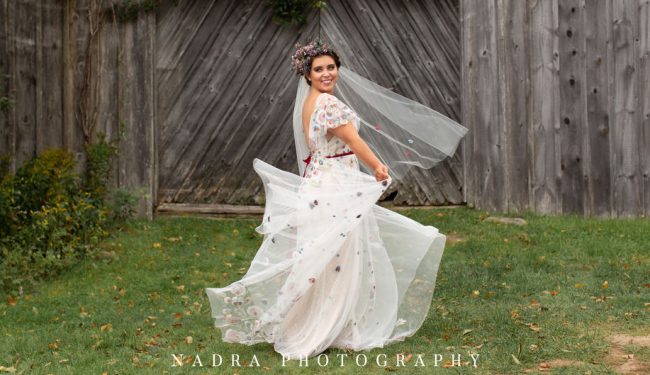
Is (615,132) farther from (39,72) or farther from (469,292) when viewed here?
(39,72)

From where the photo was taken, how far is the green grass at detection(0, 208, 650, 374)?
5258 mm

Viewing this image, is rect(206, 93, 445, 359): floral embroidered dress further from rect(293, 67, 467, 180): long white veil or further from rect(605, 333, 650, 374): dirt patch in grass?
rect(605, 333, 650, 374): dirt patch in grass

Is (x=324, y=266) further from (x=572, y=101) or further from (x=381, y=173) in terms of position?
(x=572, y=101)

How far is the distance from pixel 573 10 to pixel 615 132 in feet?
4.28

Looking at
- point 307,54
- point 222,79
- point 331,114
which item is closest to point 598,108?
point 222,79

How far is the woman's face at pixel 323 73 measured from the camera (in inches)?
217

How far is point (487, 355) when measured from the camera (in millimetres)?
5160

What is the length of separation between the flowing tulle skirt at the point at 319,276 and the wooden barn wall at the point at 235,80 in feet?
14.9

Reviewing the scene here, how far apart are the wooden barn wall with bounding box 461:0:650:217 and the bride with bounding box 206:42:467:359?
166 inches

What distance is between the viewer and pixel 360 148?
531cm

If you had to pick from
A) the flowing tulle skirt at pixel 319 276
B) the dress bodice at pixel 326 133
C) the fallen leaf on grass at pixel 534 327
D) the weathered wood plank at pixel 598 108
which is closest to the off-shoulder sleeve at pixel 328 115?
the dress bodice at pixel 326 133

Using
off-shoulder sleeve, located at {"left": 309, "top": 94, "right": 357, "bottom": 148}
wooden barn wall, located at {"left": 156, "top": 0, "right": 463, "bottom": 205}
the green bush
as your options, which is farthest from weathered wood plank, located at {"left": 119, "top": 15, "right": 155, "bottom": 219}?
off-shoulder sleeve, located at {"left": 309, "top": 94, "right": 357, "bottom": 148}

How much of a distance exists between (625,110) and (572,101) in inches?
20.4

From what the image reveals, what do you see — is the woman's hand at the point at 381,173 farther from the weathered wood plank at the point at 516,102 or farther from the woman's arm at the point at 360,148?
the weathered wood plank at the point at 516,102
